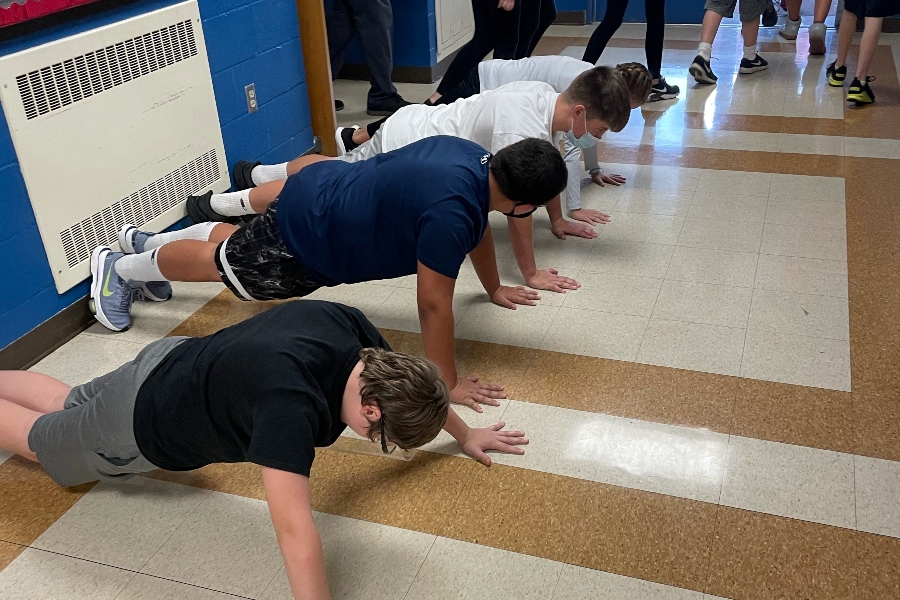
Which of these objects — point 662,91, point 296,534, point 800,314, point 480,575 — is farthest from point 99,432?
point 662,91

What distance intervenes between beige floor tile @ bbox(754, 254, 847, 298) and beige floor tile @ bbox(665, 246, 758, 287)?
4 cm

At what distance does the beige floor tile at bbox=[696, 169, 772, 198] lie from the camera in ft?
11.4

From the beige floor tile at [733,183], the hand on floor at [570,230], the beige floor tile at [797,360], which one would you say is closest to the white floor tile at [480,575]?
the beige floor tile at [797,360]

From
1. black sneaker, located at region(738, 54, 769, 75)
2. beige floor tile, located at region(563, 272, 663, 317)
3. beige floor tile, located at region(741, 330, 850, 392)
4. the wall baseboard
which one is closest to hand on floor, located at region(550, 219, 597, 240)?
beige floor tile, located at region(563, 272, 663, 317)

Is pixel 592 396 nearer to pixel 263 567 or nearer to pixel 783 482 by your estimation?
pixel 783 482

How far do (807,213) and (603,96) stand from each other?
124 centimetres

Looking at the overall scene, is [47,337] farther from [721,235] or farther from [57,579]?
[721,235]

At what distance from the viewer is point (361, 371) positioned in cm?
147

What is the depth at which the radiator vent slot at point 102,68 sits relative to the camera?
236 centimetres

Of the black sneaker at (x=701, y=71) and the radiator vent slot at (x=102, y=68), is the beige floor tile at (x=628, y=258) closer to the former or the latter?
the radiator vent slot at (x=102, y=68)

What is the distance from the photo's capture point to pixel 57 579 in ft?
5.65

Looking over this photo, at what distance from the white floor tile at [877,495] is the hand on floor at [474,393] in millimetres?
931

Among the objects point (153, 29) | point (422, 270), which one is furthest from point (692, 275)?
point (153, 29)

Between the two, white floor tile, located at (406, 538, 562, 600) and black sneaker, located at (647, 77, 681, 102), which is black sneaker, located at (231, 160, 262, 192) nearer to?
white floor tile, located at (406, 538, 562, 600)
